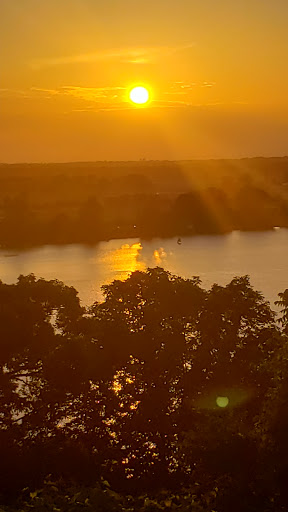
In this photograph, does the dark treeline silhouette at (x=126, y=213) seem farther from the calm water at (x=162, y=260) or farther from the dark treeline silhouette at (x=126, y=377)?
the dark treeline silhouette at (x=126, y=377)

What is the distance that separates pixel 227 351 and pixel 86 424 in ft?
5.36

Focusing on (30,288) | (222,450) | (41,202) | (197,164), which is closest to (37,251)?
(41,202)

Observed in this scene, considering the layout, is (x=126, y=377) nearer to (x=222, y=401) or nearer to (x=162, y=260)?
(x=222, y=401)

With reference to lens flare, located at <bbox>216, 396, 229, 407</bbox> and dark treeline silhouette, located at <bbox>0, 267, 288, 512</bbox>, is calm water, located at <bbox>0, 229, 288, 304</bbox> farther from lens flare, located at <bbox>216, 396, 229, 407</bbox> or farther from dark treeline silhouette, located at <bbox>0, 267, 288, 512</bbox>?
lens flare, located at <bbox>216, 396, 229, 407</bbox>

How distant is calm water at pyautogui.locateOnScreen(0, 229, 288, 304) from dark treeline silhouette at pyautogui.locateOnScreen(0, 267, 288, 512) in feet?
31.6

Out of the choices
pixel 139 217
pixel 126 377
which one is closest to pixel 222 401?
pixel 126 377

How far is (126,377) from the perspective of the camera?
7238mm

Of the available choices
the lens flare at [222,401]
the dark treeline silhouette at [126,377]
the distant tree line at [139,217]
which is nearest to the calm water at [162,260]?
the distant tree line at [139,217]

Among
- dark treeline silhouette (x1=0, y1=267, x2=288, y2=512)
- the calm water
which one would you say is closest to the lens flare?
dark treeline silhouette (x1=0, y1=267, x2=288, y2=512)

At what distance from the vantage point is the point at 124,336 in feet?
23.9

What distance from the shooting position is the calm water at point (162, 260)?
A: 20.9 metres

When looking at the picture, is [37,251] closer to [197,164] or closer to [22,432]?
[22,432]

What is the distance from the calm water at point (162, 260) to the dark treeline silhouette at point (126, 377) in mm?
9619

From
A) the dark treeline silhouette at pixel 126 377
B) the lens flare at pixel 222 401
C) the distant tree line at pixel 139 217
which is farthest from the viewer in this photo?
the distant tree line at pixel 139 217
